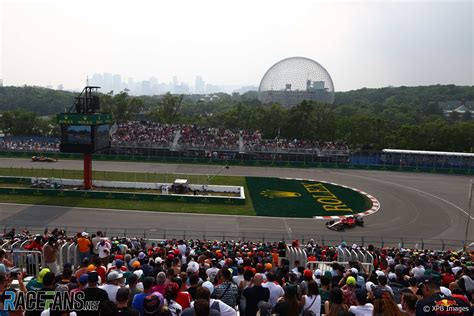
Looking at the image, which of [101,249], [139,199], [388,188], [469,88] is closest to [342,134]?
[388,188]

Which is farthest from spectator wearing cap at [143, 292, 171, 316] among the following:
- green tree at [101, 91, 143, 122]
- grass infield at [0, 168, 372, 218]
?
green tree at [101, 91, 143, 122]

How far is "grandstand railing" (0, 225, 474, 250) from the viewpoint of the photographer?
2838 centimetres

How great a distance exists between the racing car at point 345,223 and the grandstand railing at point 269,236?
1.52 metres

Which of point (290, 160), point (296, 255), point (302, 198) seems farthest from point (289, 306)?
point (290, 160)

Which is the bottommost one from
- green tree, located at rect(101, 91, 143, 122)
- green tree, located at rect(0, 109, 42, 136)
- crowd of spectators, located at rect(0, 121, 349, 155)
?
crowd of spectators, located at rect(0, 121, 349, 155)

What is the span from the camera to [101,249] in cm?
1527

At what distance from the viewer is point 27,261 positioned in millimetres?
14875

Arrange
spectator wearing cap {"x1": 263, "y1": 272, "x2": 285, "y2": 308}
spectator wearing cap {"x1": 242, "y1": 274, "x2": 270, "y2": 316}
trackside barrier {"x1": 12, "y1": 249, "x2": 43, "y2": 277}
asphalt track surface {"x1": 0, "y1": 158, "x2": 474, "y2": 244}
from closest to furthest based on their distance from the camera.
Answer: spectator wearing cap {"x1": 242, "y1": 274, "x2": 270, "y2": 316}, spectator wearing cap {"x1": 263, "y1": 272, "x2": 285, "y2": 308}, trackside barrier {"x1": 12, "y1": 249, "x2": 43, "y2": 277}, asphalt track surface {"x1": 0, "y1": 158, "x2": 474, "y2": 244}

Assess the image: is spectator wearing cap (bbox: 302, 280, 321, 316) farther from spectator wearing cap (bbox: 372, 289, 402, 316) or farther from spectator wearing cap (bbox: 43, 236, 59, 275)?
spectator wearing cap (bbox: 43, 236, 59, 275)

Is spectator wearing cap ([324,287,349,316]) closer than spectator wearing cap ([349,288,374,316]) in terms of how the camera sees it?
Yes

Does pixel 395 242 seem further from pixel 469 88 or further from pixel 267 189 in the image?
pixel 469 88

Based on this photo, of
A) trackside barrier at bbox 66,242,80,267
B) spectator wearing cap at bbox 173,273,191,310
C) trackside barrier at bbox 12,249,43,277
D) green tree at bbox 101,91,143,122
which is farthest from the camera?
green tree at bbox 101,91,143,122

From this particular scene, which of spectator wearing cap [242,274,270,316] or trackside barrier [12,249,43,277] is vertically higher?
spectator wearing cap [242,274,270,316]

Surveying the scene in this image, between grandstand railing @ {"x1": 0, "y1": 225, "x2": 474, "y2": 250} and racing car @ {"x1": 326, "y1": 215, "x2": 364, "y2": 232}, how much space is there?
4.98ft
